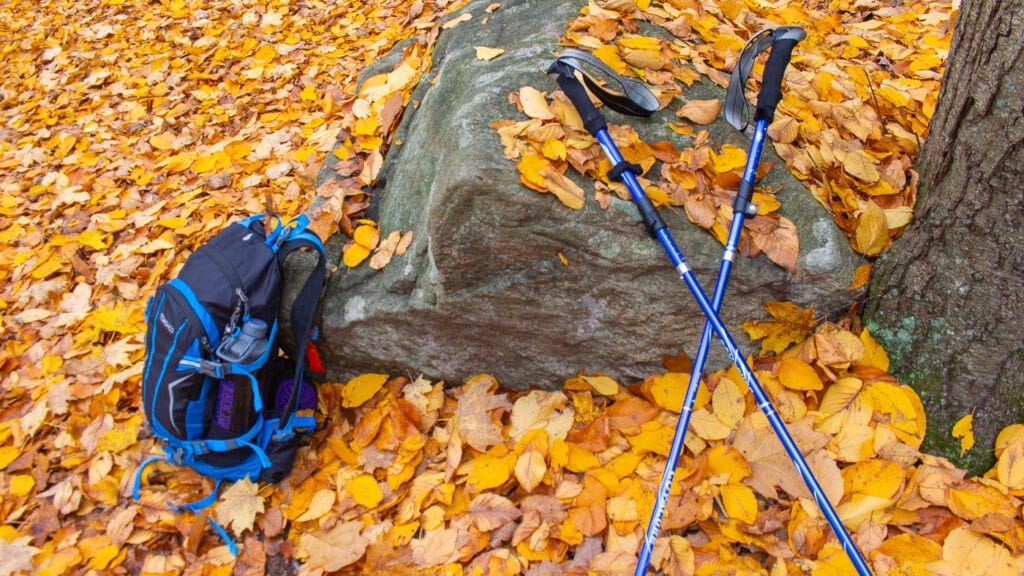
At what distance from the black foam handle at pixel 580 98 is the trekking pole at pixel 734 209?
1.69ft

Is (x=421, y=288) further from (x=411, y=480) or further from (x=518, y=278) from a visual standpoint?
(x=411, y=480)

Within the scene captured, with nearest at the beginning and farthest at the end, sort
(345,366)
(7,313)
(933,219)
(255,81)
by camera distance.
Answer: (933,219)
(345,366)
(7,313)
(255,81)

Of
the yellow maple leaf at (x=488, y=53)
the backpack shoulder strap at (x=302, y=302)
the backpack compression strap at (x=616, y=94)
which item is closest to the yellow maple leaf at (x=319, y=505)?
the backpack shoulder strap at (x=302, y=302)

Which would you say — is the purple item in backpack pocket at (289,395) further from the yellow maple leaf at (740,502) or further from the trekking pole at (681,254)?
the yellow maple leaf at (740,502)

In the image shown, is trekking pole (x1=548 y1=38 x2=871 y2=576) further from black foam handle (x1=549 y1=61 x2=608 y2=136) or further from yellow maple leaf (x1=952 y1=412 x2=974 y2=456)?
yellow maple leaf (x1=952 y1=412 x2=974 y2=456)

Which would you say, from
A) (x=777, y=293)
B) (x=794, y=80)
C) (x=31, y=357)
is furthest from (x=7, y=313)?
(x=794, y=80)

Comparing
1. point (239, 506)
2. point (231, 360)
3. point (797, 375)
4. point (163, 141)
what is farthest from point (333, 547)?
point (163, 141)

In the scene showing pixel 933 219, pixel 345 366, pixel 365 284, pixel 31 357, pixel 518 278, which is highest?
pixel 933 219

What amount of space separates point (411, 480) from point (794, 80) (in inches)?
92.8

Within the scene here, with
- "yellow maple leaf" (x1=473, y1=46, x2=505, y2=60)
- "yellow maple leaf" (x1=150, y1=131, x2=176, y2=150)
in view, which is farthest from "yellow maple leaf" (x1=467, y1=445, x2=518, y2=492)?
"yellow maple leaf" (x1=150, y1=131, x2=176, y2=150)

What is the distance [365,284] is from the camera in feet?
8.55

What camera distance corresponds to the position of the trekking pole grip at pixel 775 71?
223 centimetres

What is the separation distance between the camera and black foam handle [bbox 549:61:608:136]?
7.18ft

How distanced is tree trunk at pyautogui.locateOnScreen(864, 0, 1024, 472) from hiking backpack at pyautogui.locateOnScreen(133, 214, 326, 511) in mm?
2104
